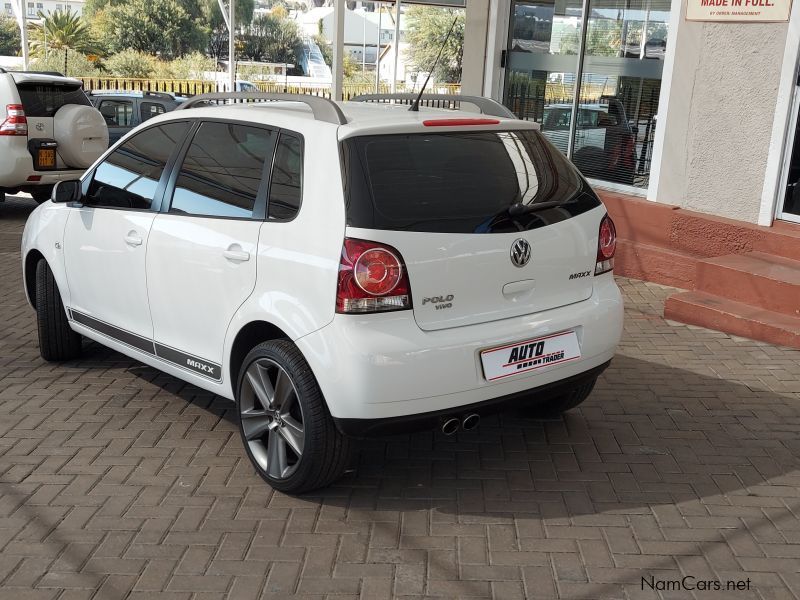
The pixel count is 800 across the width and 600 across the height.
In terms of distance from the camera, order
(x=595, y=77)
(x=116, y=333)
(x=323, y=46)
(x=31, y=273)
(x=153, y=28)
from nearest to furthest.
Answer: (x=116, y=333), (x=31, y=273), (x=595, y=77), (x=153, y=28), (x=323, y=46)

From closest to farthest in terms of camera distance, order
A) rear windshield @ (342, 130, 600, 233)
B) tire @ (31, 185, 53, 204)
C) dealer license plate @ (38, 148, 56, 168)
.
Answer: rear windshield @ (342, 130, 600, 233) < dealer license plate @ (38, 148, 56, 168) < tire @ (31, 185, 53, 204)

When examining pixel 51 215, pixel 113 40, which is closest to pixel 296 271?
pixel 51 215

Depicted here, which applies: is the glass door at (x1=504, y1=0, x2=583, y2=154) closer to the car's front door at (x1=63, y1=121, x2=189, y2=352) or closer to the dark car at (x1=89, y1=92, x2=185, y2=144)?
the car's front door at (x1=63, y1=121, x2=189, y2=352)

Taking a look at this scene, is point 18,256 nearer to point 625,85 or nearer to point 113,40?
point 625,85

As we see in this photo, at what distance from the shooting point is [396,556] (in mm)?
3574

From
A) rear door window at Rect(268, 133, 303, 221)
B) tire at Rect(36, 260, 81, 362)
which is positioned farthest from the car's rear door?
tire at Rect(36, 260, 81, 362)

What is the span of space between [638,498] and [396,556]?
120 centimetres

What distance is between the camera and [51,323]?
18.7 feet

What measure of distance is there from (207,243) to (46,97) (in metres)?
8.33

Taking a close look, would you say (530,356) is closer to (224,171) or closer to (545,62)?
(224,171)

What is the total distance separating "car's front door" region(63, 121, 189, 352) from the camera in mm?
4738

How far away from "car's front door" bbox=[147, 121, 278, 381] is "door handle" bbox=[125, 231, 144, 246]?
0.11 metres

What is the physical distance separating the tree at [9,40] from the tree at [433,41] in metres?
31.4

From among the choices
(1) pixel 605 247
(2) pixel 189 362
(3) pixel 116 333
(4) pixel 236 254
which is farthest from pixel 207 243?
(1) pixel 605 247
